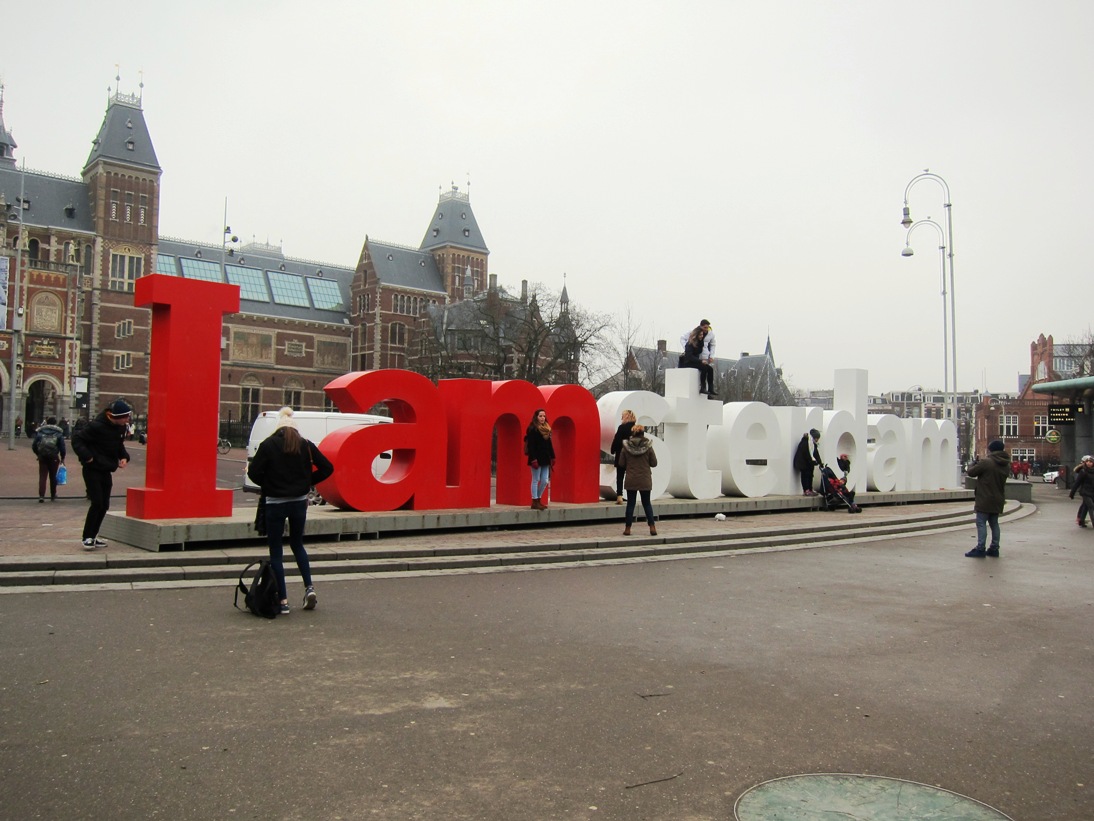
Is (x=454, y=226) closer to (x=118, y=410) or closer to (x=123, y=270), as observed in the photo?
(x=123, y=270)

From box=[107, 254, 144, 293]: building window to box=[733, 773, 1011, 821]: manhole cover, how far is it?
7667cm

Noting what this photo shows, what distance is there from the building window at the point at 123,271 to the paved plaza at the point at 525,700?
7170 centimetres

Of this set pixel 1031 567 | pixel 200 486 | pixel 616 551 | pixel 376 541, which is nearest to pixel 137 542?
pixel 200 486

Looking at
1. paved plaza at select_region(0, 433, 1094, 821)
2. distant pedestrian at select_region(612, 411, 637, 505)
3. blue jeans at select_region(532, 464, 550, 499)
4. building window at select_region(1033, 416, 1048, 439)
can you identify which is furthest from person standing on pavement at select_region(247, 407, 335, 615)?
building window at select_region(1033, 416, 1048, 439)

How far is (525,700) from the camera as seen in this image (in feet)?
17.2

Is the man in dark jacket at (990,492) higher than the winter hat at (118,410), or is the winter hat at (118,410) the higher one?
the winter hat at (118,410)

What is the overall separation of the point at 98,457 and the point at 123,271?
70139mm

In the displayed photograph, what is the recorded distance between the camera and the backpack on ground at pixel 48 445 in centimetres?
1777

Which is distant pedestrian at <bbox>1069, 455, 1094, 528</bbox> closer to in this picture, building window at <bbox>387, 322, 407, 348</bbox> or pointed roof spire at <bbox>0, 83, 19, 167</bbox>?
building window at <bbox>387, 322, 407, 348</bbox>

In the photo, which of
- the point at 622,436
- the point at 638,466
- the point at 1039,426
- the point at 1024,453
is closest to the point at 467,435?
the point at 622,436

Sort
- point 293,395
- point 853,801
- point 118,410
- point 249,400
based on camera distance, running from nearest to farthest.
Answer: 1. point 853,801
2. point 118,410
3. point 249,400
4. point 293,395

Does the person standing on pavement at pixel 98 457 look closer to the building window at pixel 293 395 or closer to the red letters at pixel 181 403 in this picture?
the red letters at pixel 181 403

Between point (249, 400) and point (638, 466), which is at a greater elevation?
point (249, 400)

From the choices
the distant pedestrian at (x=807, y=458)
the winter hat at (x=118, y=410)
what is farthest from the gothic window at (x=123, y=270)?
the winter hat at (x=118, y=410)
